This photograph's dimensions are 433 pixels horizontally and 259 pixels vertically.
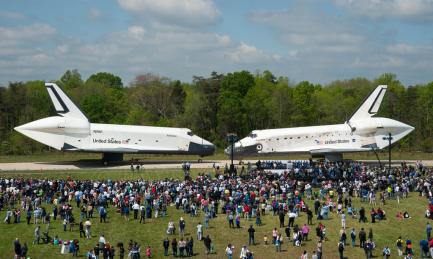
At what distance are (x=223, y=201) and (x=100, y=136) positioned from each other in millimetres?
25622

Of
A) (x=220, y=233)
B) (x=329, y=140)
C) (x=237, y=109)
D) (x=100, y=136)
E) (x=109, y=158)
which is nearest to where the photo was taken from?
(x=220, y=233)

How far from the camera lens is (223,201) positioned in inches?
1379

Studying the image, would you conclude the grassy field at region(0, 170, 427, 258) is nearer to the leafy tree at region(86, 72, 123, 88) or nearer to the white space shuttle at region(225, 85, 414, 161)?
the white space shuttle at region(225, 85, 414, 161)

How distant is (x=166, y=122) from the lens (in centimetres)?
8856

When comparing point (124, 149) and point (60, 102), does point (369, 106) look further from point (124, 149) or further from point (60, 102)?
point (60, 102)

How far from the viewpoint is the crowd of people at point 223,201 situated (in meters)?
27.8

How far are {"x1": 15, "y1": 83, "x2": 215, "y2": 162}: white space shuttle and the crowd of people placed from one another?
16107mm

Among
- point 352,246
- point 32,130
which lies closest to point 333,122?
point 32,130

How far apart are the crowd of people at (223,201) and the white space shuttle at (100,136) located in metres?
16.1

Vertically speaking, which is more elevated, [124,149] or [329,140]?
[329,140]

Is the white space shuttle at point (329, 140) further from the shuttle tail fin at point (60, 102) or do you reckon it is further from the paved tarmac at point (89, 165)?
the shuttle tail fin at point (60, 102)

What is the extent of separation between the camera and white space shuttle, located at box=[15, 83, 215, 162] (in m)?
56.3

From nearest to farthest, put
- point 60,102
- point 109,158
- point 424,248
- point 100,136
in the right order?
point 424,248
point 100,136
point 60,102
point 109,158

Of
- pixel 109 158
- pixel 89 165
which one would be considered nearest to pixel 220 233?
pixel 109 158
